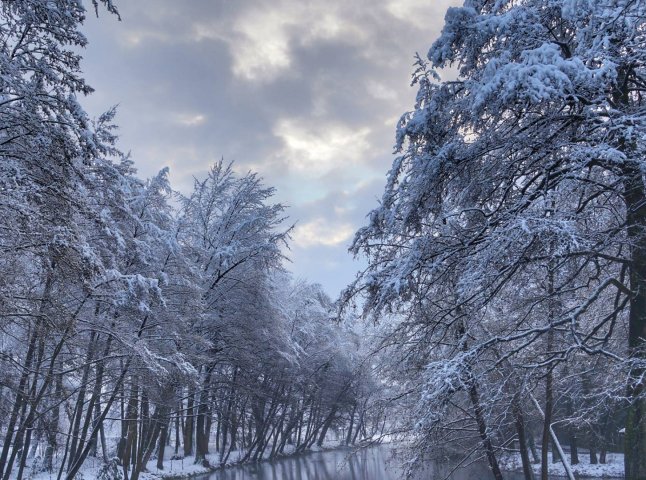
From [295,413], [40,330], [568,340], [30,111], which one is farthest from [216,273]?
[295,413]

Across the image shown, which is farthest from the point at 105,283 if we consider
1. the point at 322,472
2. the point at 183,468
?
the point at 322,472

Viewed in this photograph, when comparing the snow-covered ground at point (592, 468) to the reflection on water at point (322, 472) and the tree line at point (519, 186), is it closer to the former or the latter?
the reflection on water at point (322, 472)

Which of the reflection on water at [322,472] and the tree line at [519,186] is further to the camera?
the reflection on water at [322,472]

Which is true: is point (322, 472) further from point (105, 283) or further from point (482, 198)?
point (482, 198)

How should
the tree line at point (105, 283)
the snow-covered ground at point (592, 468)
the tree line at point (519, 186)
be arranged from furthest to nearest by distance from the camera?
the snow-covered ground at point (592, 468)
the tree line at point (105, 283)
the tree line at point (519, 186)

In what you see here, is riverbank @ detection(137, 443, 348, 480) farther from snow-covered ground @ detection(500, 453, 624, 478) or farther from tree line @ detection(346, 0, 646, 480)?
tree line @ detection(346, 0, 646, 480)

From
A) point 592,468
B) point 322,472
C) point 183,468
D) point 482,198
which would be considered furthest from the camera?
point 322,472

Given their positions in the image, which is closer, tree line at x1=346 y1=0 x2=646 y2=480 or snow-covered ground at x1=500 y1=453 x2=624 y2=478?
tree line at x1=346 y1=0 x2=646 y2=480

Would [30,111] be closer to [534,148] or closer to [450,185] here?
[450,185]

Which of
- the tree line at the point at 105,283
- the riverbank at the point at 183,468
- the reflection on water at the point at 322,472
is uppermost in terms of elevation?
the tree line at the point at 105,283

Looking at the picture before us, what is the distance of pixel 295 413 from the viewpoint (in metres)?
37.6

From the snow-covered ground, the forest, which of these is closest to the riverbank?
the forest

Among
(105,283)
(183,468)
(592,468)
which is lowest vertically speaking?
(592,468)

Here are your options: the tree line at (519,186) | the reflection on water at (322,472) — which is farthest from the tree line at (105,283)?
the tree line at (519,186)
